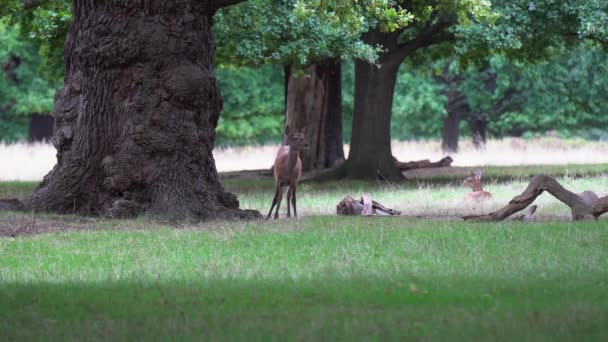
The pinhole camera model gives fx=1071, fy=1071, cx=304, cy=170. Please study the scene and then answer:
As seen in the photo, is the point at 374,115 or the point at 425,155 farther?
the point at 425,155

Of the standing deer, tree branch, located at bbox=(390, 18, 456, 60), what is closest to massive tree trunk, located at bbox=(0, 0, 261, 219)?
the standing deer

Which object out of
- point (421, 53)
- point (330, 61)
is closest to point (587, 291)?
point (330, 61)

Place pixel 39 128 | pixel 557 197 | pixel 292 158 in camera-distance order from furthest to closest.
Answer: pixel 39 128, pixel 292 158, pixel 557 197

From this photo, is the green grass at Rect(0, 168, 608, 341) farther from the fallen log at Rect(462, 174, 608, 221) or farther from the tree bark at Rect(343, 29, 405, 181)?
the tree bark at Rect(343, 29, 405, 181)

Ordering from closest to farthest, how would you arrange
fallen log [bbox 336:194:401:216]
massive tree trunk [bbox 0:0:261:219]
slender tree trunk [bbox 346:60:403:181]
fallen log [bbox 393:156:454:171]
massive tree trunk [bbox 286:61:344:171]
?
massive tree trunk [bbox 0:0:261:219] → fallen log [bbox 336:194:401:216] → slender tree trunk [bbox 346:60:403:181] → massive tree trunk [bbox 286:61:344:171] → fallen log [bbox 393:156:454:171]

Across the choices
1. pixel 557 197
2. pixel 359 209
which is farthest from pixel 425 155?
pixel 557 197

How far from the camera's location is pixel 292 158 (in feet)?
53.7

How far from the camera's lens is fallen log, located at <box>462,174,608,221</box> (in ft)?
44.5

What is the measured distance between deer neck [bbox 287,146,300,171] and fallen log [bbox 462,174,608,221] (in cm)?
323

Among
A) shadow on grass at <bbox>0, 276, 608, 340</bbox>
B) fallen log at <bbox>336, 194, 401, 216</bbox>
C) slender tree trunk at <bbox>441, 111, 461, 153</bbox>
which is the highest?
slender tree trunk at <bbox>441, 111, 461, 153</bbox>

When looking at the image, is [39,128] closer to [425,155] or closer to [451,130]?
[425,155]

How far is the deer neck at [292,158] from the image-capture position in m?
16.3

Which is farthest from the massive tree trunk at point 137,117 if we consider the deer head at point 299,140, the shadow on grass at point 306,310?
the shadow on grass at point 306,310

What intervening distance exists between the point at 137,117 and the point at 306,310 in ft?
26.9
